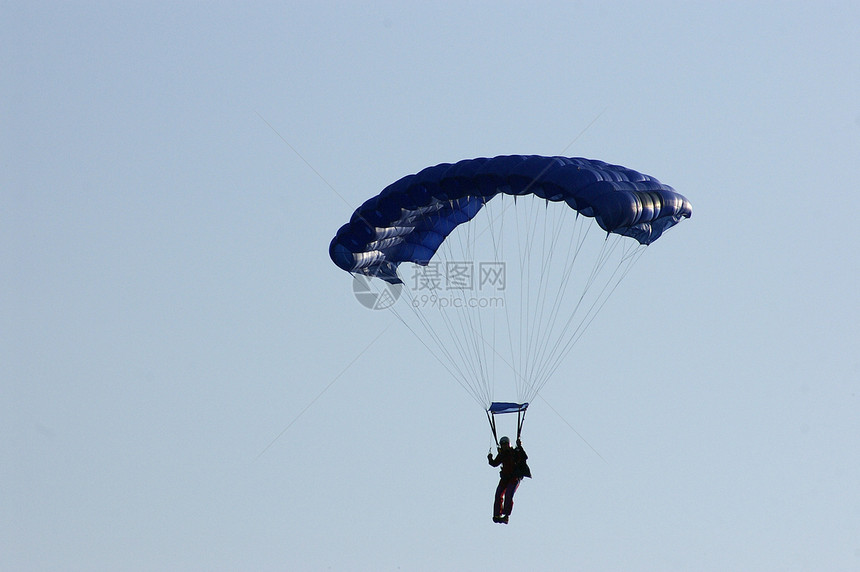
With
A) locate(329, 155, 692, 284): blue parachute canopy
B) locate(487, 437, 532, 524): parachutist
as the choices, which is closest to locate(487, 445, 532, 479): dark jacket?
locate(487, 437, 532, 524): parachutist

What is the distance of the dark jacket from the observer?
3294cm

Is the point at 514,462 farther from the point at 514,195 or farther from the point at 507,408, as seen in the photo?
the point at 514,195

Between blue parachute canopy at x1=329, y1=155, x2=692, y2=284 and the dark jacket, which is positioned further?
the dark jacket

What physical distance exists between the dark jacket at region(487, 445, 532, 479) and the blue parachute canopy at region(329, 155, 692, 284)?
418 centimetres

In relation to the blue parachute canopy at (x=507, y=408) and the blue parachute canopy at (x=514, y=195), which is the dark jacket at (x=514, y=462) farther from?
the blue parachute canopy at (x=514, y=195)

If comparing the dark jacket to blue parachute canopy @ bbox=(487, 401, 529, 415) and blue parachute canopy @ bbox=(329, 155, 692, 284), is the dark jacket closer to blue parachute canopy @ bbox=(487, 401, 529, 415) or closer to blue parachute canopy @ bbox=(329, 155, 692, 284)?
blue parachute canopy @ bbox=(487, 401, 529, 415)

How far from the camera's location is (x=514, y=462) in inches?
1297

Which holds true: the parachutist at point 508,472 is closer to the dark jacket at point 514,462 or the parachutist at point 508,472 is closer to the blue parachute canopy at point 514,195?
the dark jacket at point 514,462

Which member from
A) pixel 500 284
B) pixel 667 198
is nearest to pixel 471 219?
pixel 500 284

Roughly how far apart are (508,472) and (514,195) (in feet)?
15.7

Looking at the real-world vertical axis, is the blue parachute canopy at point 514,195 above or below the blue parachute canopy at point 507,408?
above

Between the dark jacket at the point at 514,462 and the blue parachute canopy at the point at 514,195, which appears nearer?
the blue parachute canopy at the point at 514,195

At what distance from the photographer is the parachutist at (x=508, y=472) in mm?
32938

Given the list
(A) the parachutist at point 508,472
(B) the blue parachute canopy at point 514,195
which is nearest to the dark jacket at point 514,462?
(A) the parachutist at point 508,472
